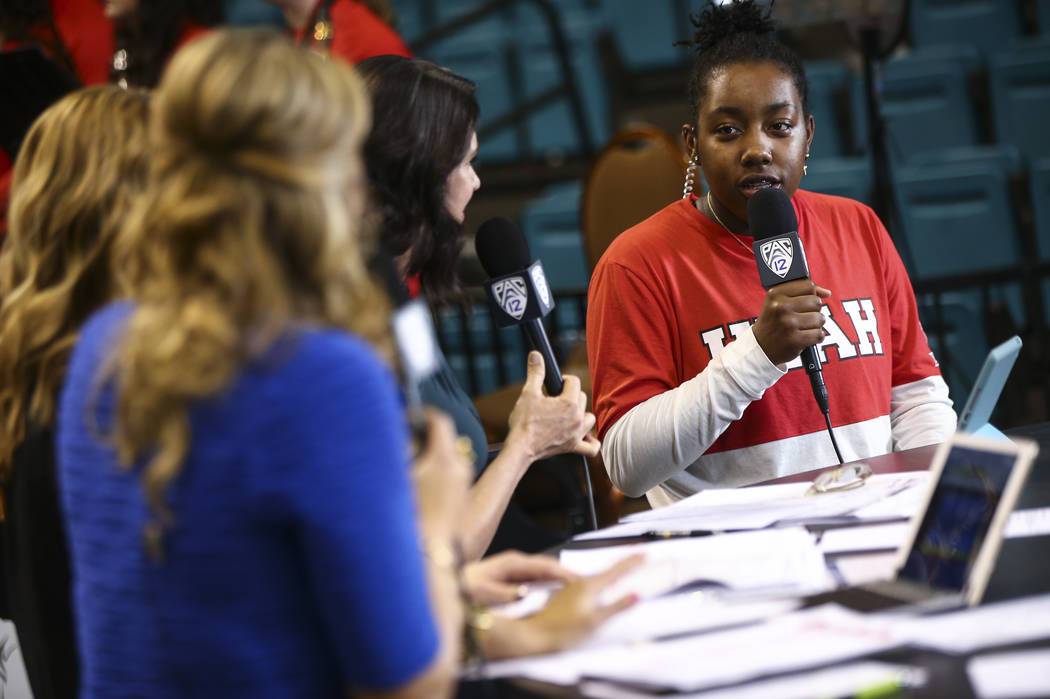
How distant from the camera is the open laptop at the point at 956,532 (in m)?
1.21

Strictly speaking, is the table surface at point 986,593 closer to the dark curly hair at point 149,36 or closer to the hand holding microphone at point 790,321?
the hand holding microphone at point 790,321

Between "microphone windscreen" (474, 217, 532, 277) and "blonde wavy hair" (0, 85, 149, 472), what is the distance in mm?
627

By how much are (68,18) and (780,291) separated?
98.5 inches

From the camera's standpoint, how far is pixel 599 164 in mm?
3607

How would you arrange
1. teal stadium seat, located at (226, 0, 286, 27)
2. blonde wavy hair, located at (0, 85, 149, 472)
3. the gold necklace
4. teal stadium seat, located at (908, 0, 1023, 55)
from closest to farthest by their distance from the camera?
blonde wavy hair, located at (0, 85, 149, 472), the gold necklace, teal stadium seat, located at (908, 0, 1023, 55), teal stadium seat, located at (226, 0, 286, 27)

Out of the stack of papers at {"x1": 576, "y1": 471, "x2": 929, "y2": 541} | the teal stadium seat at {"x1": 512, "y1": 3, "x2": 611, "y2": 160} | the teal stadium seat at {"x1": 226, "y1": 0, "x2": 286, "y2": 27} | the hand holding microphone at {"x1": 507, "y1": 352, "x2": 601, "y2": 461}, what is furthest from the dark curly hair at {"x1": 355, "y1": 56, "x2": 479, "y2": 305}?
the teal stadium seat at {"x1": 226, "y1": 0, "x2": 286, "y2": 27}

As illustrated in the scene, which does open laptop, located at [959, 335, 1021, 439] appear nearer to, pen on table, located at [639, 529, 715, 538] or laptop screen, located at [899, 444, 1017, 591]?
laptop screen, located at [899, 444, 1017, 591]

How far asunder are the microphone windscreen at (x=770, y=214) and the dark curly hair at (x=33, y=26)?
7.12 feet

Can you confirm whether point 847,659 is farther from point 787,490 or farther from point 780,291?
point 780,291

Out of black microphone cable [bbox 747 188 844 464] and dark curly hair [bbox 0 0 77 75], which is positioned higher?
dark curly hair [bbox 0 0 77 75]

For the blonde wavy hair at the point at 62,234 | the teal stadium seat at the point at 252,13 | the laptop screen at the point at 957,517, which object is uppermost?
the teal stadium seat at the point at 252,13

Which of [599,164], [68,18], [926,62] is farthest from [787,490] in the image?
[926,62]

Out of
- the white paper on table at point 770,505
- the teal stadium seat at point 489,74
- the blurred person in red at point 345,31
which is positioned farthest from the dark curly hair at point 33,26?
the teal stadium seat at point 489,74

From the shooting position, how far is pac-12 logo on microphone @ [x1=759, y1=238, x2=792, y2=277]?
1.83 meters
